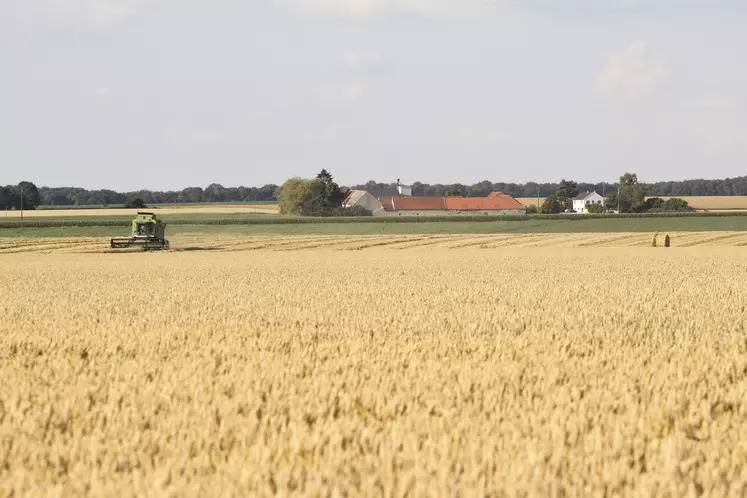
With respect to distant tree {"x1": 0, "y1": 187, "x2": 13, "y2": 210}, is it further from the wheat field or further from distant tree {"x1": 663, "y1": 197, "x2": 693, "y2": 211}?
the wheat field

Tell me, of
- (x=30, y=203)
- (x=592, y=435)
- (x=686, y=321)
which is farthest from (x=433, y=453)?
(x=30, y=203)

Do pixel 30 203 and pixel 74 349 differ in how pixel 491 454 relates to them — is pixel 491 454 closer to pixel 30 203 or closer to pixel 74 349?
pixel 74 349

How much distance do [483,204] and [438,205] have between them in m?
7.17

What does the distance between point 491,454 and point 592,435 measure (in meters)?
0.76

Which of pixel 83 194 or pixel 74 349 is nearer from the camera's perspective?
pixel 74 349

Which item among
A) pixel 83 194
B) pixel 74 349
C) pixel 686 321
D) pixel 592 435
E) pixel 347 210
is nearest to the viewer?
pixel 592 435

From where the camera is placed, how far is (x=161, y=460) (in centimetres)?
503

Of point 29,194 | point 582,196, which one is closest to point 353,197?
point 29,194

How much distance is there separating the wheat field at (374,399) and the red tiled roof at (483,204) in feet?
438

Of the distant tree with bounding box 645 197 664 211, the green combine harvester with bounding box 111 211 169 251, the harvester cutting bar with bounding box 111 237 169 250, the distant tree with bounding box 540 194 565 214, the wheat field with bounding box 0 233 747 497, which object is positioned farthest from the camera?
the distant tree with bounding box 645 197 664 211

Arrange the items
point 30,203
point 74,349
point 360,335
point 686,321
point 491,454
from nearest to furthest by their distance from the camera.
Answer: point 491,454, point 74,349, point 360,335, point 686,321, point 30,203

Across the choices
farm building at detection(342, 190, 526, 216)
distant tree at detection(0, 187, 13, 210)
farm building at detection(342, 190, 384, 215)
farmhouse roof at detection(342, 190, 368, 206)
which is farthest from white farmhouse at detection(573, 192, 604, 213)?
distant tree at detection(0, 187, 13, 210)

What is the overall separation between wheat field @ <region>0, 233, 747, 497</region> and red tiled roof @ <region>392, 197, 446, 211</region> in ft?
438

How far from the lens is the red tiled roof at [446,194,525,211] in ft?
484
